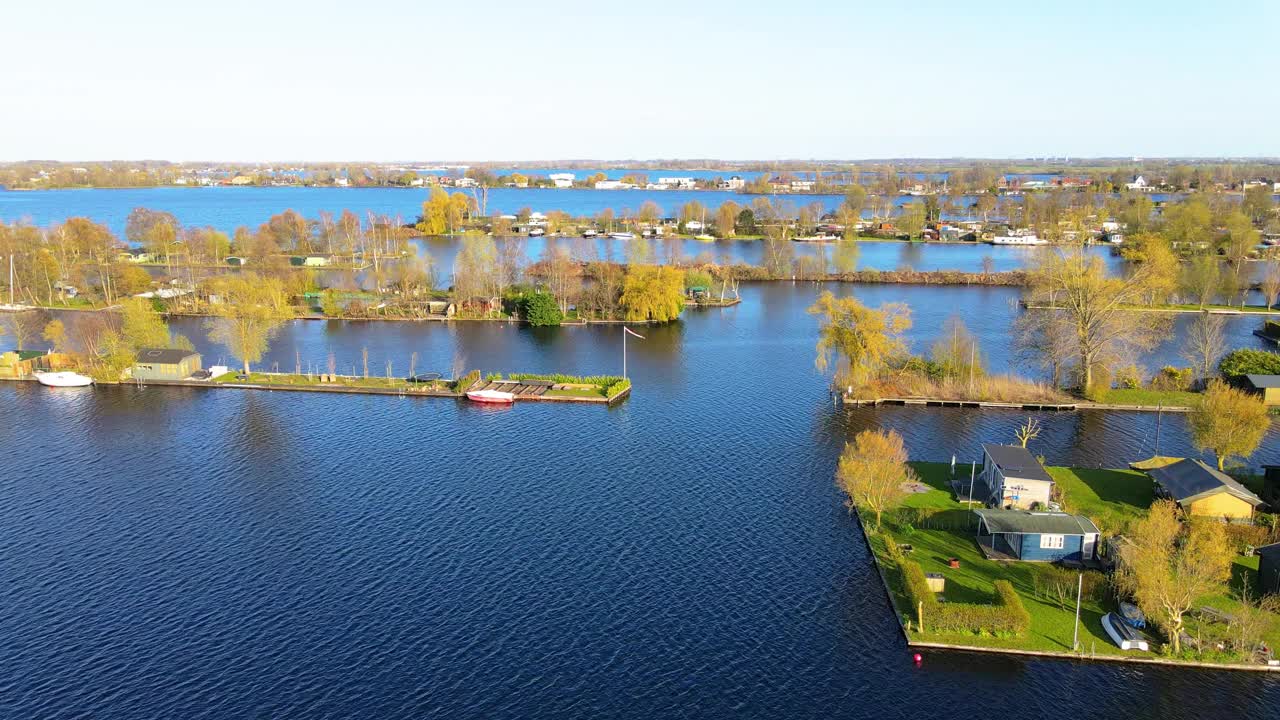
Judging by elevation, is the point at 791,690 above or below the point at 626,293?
below

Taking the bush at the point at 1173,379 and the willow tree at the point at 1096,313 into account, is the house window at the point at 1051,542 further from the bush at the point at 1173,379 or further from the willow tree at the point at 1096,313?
the bush at the point at 1173,379

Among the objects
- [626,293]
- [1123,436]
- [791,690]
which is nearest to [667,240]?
[626,293]

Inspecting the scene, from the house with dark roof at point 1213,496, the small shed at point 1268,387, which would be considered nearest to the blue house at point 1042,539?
the house with dark roof at point 1213,496

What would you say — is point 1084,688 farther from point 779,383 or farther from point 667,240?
point 667,240

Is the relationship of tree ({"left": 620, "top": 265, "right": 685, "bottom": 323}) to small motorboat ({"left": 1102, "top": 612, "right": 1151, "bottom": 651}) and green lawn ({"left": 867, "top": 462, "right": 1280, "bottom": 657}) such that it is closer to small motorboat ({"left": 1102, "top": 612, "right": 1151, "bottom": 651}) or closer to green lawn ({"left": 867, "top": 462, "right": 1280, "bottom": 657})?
green lawn ({"left": 867, "top": 462, "right": 1280, "bottom": 657})

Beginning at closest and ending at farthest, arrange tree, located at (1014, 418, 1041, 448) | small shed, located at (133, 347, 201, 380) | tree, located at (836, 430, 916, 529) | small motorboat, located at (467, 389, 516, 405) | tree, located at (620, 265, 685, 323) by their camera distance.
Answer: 1. tree, located at (836, 430, 916, 529)
2. tree, located at (1014, 418, 1041, 448)
3. small motorboat, located at (467, 389, 516, 405)
4. small shed, located at (133, 347, 201, 380)
5. tree, located at (620, 265, 685, 323)

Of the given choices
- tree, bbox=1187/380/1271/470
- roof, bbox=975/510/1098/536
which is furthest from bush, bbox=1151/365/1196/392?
roof, bbox=975/510/1098/536
